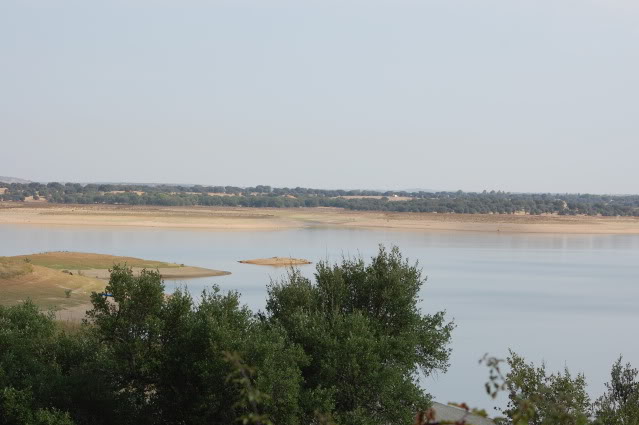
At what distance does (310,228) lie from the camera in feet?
333

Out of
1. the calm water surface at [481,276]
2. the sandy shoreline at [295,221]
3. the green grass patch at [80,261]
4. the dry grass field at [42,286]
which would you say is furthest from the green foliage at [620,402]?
the sandy shoreline at [295,221]

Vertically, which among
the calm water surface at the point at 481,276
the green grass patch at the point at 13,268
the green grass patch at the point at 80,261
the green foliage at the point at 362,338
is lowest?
the calm water surface at the point at 481,276

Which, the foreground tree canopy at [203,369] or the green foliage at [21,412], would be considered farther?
the foreground tree canopy at [203,369]

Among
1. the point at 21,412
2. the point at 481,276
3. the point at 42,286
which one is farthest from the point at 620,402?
the point at 481,276

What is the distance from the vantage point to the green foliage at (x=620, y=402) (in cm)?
1514

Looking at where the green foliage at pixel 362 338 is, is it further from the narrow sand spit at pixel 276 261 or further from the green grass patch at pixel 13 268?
the narrow sand spit at pixel 276 261

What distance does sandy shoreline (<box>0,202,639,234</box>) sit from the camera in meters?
99.4

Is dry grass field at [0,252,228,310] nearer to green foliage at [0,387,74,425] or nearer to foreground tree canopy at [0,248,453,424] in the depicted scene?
foreground tree canopy at [0,248,453,424]

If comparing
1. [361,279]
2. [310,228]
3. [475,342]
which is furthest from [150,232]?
[361,279]

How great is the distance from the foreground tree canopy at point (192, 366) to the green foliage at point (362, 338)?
35 mm

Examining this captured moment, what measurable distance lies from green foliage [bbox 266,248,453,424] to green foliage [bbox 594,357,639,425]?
346 centimetres

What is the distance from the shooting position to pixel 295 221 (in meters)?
114

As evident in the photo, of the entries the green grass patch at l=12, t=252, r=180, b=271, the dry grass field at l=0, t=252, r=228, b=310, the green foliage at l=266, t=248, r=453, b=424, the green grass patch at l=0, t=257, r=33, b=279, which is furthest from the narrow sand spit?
the green foliage at l=266, t=248, r=453, b=424

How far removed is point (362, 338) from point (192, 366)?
332 cm
